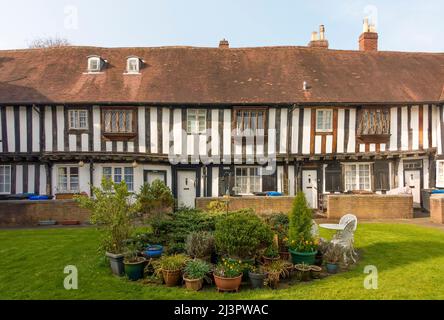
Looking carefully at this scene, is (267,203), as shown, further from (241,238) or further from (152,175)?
(241,238)

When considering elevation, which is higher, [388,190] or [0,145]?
[0,145]

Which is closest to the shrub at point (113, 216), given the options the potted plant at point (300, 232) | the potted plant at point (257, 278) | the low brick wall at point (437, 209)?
the potted plant at point (257, 278)

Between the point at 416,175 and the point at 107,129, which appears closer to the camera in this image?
the point at 107,129

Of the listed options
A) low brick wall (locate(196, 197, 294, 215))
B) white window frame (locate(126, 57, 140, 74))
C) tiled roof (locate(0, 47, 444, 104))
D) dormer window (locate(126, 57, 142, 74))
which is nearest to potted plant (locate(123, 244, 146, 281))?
low brick wall (locate(196, 197, 294, 215))

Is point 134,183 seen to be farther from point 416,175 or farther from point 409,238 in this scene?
point 416,175

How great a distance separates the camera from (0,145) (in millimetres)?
15414

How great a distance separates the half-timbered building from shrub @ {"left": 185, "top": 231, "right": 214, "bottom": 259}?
8.48 m

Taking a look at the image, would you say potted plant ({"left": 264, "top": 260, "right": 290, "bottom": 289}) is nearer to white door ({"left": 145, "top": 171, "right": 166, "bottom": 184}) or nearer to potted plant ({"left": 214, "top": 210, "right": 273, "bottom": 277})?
potted plant ({"left": 214, "top": 210, "right": 273, "bottom": 277})

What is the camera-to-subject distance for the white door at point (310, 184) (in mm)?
16266

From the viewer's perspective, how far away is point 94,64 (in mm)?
17547

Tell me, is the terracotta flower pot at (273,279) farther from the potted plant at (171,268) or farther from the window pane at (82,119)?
the window pane at (82,119)

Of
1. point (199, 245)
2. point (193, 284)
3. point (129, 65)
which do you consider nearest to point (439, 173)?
point (199, 245)
